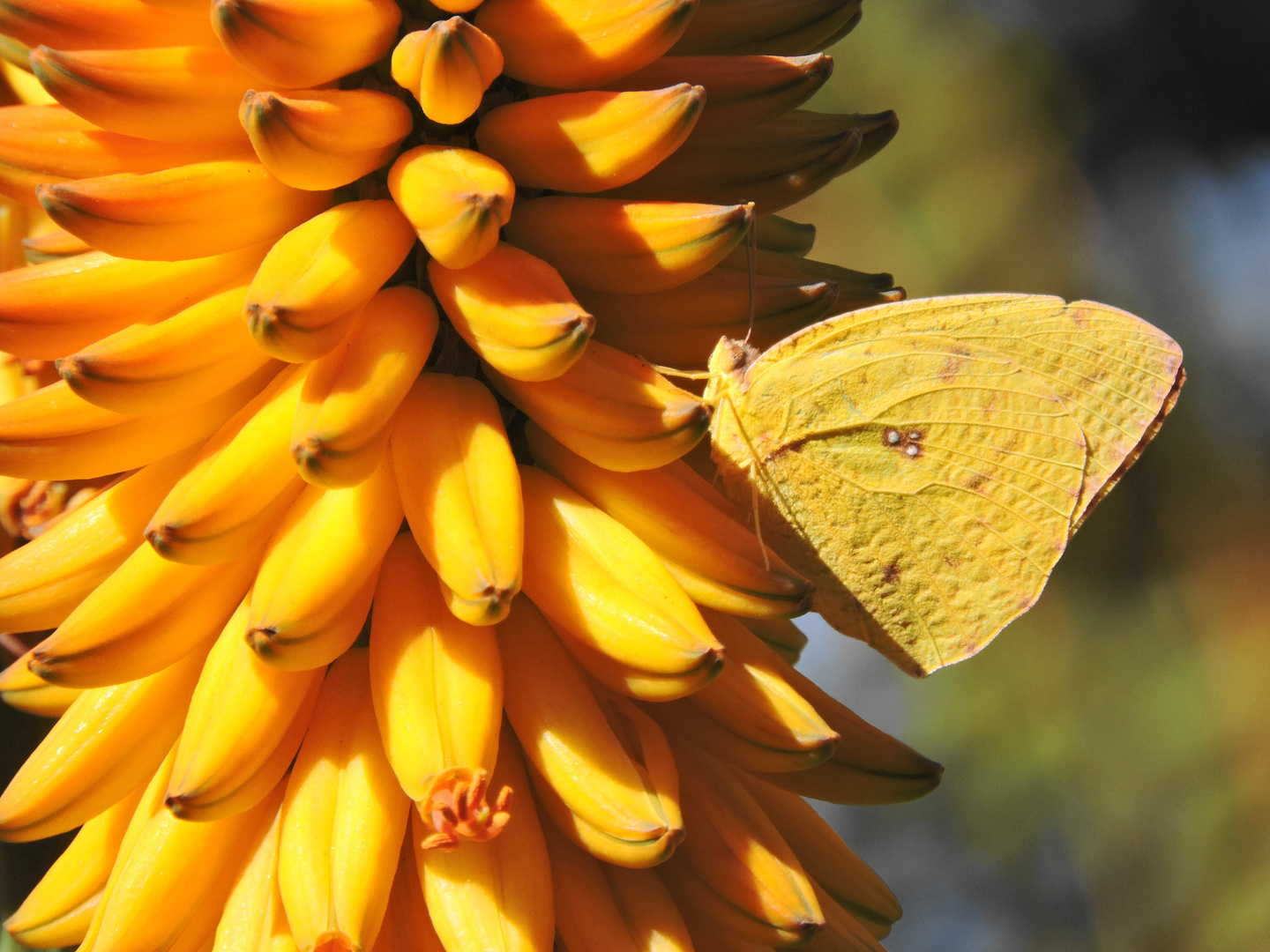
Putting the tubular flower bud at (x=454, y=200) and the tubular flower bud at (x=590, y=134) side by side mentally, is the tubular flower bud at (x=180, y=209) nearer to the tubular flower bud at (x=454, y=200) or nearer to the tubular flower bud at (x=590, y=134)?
the tubular flower bud at (x=454, y=200)

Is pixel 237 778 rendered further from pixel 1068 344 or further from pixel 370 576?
pixel 1068 344

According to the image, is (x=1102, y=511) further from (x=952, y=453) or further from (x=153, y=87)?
(x=153, y=87)

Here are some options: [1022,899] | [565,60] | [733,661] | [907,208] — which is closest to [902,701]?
[1022,899]

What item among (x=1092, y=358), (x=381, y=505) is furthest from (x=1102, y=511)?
(x=381, y=505)

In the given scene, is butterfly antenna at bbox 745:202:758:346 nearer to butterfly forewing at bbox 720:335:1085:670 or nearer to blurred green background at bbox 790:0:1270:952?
butterfly forewing at bbox 720:335:1085:670

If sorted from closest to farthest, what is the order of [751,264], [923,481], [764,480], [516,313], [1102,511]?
[516,313], [751,264], [764,480], [923,481], [1102,511]

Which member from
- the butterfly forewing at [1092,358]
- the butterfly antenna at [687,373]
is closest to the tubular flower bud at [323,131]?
the butterfly antenna at [687,373]
